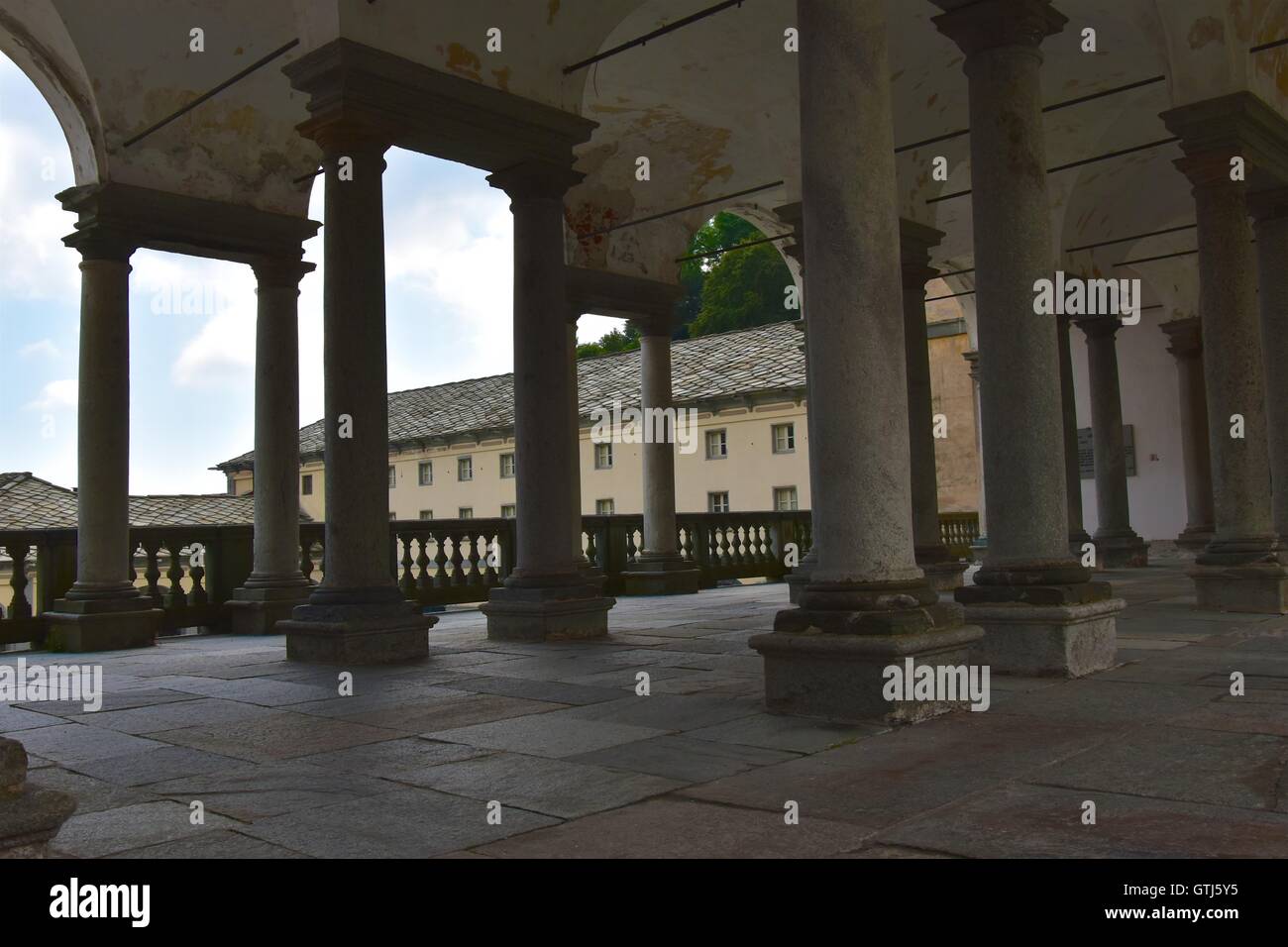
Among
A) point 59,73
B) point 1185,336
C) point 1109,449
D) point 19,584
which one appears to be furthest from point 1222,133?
point 1185,336

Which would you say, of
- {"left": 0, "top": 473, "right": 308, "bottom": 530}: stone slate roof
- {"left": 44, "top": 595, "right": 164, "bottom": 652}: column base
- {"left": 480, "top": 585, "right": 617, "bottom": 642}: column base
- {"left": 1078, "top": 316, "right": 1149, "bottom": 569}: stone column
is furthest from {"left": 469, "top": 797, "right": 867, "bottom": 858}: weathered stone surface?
{"left": 1078, "top": 316, "right": 1149, "bottom": 569}: stone column

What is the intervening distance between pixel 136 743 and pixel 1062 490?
5757 mm

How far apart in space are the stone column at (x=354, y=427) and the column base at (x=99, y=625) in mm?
3363

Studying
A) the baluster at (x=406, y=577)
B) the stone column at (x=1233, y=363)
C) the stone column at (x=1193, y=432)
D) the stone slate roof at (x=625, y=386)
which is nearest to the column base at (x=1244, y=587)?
the stone column at (x=1233, y=363)

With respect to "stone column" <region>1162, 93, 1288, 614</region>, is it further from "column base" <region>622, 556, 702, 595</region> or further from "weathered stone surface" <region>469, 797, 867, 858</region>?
"weathered stone surface" <region>469, 797, 867, 858</region>

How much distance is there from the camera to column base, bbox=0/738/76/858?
2.90 m

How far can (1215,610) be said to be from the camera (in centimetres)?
1092

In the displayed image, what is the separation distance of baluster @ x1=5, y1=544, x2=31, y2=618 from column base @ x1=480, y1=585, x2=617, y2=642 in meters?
4.94

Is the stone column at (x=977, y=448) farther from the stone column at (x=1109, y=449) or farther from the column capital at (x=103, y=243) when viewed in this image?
the column capital at (x=103, y=243)

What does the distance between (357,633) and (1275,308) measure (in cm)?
993

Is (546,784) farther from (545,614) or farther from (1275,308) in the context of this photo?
(1275,308)

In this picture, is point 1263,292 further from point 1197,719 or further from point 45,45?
point 45,45

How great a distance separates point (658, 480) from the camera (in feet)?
56.4
